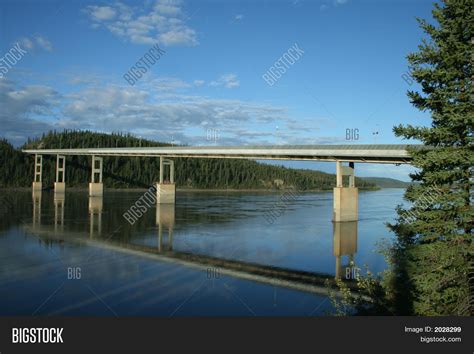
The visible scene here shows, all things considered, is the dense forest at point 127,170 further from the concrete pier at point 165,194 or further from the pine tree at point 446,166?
the pine tree at point 446,166

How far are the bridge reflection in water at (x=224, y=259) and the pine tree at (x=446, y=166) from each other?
7.94m

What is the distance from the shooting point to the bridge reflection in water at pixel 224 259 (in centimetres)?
2145

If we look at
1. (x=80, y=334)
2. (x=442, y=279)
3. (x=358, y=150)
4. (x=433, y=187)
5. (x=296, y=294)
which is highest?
(x=358, y=150)

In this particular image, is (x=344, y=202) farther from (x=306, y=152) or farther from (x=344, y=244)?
(x=344, y=244)

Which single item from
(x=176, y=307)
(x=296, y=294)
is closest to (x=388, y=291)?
(x=296, y=294)

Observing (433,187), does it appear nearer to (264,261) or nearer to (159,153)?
(264,261)

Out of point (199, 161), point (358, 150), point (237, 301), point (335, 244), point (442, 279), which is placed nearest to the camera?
point (442, 279)

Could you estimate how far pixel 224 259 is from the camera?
1053 inches

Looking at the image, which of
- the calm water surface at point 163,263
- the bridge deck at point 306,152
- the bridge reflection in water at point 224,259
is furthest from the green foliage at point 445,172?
the bridge deck at point 306,152

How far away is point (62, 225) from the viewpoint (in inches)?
1673

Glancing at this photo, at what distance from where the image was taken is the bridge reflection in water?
21448 millimetres

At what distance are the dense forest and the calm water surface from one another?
349ft

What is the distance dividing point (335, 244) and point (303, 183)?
16532 cm

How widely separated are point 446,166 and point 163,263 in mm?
17695
